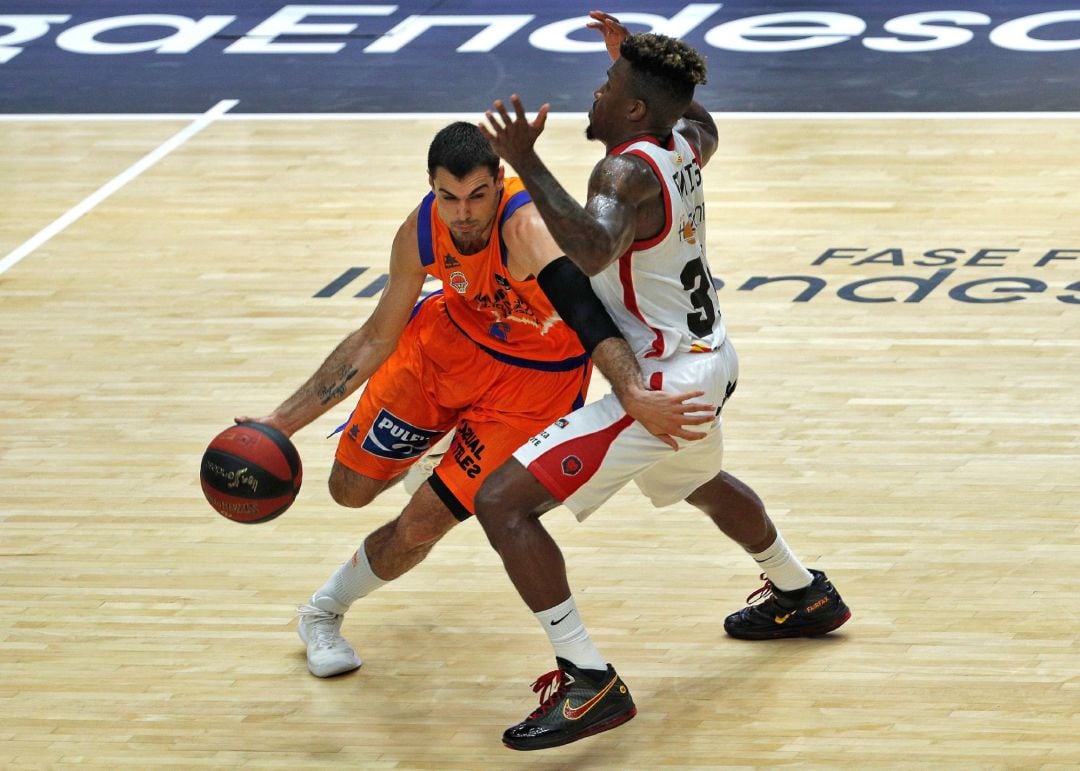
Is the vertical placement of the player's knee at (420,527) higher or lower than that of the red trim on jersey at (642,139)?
lower

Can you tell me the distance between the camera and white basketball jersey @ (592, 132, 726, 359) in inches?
155

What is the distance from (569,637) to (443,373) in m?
0.93

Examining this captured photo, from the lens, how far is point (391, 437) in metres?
4.56

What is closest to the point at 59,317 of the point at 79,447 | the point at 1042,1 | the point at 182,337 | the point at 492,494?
the point at 182,337

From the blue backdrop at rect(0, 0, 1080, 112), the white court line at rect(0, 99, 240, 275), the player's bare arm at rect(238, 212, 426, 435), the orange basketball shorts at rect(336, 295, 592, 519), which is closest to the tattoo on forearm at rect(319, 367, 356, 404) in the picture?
the player's bare arm at rect(238, 212, 426, 435)

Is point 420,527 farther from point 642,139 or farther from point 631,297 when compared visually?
point 642,139

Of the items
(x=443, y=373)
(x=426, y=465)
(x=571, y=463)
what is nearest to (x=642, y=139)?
(x=571, y=463)

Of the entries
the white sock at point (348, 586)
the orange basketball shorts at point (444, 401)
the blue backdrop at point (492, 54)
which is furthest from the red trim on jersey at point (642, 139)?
the blue backdrop at point (492, 54)

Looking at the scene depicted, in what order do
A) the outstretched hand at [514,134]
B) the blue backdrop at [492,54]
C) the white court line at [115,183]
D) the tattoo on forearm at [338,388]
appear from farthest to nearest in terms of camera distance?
1. the blue backdrop at [492,54]
2. the white court line at [115,183]
3. the tattoo on forearm at [338,388]
4. the outstretched hand at [514,134]

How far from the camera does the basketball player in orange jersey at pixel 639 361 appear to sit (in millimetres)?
3904

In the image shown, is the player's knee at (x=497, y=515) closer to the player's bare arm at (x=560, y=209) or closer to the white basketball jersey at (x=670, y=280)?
the white basketball jersey at (x=670, y=280)

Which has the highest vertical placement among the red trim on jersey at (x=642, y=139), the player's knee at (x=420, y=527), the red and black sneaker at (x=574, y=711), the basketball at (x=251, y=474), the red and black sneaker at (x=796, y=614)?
the red trim on jersey at (x=642, y=139)

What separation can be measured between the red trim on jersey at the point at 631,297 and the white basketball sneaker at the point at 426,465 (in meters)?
0.83

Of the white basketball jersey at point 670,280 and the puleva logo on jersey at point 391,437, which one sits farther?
the puleva logo on jersey at point 391,437
